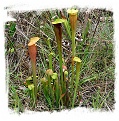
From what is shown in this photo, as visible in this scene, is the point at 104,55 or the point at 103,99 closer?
the point at 103,99

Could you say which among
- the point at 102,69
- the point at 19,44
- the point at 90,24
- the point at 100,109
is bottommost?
the point at 100,109

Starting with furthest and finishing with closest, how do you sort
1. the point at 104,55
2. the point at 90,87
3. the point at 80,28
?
the point at 80,28
the point at 104,55
the point at 90,87

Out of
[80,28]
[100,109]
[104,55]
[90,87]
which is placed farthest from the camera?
[80,28]

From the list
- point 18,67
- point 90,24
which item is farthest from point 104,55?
point 18,67

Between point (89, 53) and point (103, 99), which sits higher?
point (89, 53)

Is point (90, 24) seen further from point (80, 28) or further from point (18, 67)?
point (18, 67)

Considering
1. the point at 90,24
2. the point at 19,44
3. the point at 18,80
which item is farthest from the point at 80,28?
the point at 18,80
